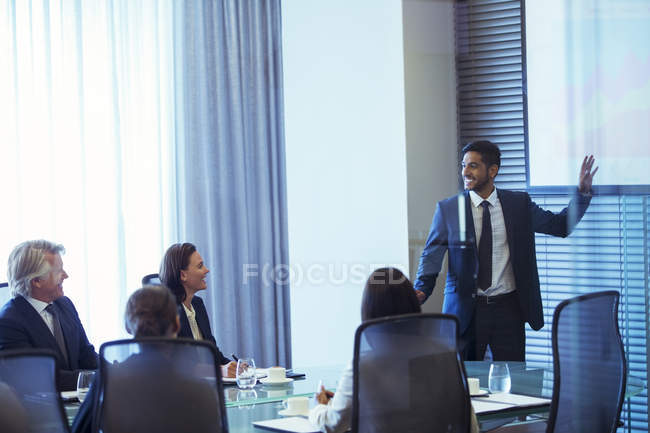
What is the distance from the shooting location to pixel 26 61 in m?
4.09

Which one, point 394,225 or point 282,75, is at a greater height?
point 282,75

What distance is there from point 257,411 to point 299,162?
2.79m

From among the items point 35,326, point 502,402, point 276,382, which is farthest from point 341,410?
point 35,326

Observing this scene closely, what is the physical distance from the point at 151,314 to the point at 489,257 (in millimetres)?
1929

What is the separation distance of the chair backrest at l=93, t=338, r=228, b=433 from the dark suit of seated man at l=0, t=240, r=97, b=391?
99 centimetres

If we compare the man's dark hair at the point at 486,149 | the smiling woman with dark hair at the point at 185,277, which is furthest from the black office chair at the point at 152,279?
the man's dark hair at the point at 486,149

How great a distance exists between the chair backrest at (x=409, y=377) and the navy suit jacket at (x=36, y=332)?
1290mm

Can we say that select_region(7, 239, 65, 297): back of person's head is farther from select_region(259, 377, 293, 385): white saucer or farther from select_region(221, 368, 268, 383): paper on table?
select_region(259, 377, 293, 385): white saucer

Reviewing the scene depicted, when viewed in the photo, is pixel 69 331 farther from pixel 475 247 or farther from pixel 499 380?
pixel 475 247

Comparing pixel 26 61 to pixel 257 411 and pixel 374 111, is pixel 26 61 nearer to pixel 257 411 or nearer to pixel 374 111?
pixel 374 111

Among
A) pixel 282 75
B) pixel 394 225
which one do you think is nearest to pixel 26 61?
pixel 282 75

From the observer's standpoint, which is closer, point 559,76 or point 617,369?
point 617,369

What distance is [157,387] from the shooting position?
199 centimetres

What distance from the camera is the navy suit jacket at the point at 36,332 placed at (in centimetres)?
299
